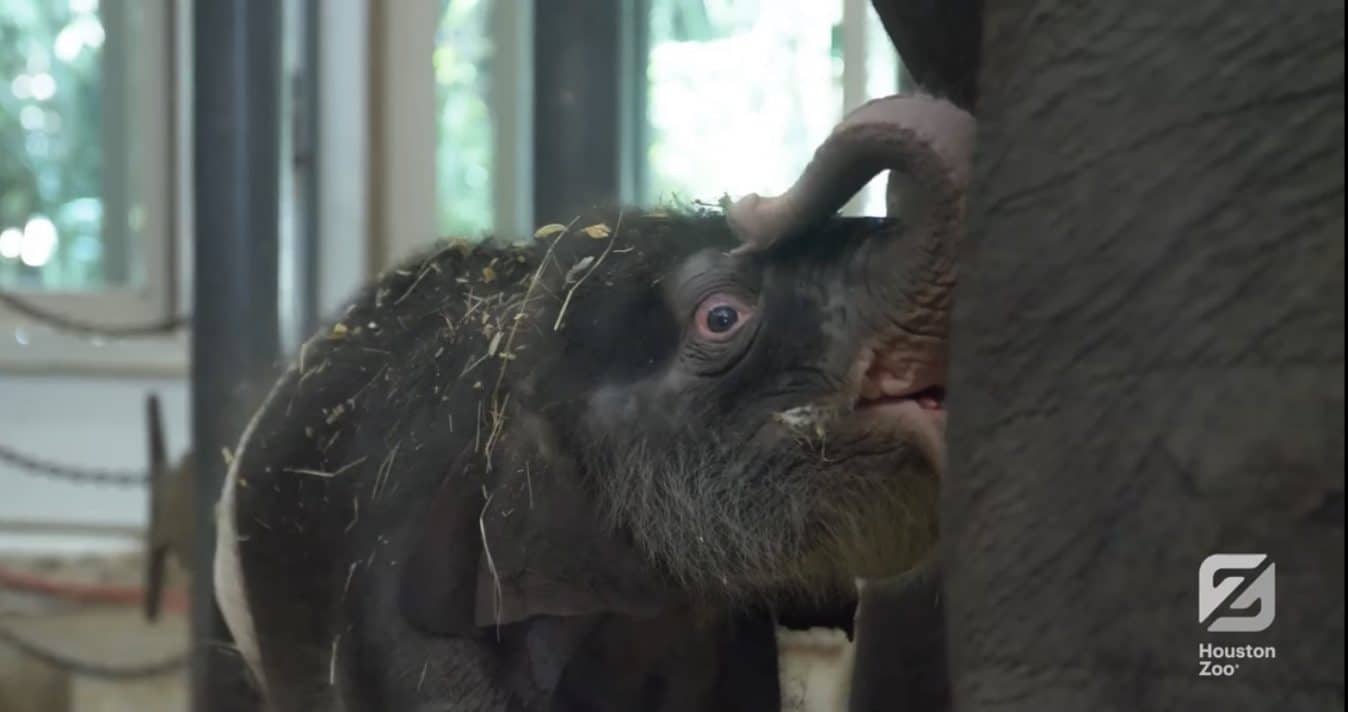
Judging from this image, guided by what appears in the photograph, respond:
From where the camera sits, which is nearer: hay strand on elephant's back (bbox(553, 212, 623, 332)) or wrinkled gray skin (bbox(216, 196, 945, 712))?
wrinkled gray skin (bbox(216, 196, 945, 712))

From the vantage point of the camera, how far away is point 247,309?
92.1 inches

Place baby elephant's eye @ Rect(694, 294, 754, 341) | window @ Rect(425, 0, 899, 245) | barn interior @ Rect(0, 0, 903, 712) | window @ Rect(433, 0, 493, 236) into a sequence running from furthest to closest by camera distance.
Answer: window @ Rect(433, 0, 493, 236)
barn interior @ Rect(0, 0, 903, 712)
window @ Rect(425, 0, 899, 245)
baby elephant's eye @ Rect(694, 294, 754, 341)

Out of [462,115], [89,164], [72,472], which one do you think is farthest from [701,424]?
[89,164]

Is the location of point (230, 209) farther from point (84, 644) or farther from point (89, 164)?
point (84, 644)

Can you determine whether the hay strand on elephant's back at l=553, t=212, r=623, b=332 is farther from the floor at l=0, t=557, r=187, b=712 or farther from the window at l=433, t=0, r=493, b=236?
the floor at l=0, t=557, r=187, b=712

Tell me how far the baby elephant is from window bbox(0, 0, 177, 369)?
1833 millimetres

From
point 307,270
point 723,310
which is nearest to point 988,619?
point 723,310

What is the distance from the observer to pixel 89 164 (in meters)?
3.35

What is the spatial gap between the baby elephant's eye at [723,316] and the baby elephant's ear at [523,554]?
0.58 feet

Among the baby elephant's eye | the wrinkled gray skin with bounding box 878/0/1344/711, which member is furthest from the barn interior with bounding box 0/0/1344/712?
the baby elephant's eye

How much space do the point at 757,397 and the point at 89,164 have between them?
8.09 feet

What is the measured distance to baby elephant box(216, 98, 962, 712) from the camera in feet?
4.01

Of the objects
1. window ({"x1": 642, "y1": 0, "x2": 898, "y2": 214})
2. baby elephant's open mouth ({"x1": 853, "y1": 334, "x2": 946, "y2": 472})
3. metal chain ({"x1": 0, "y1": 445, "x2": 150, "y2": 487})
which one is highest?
window ({"x1": 642, "y1": 0, "x2": 898, "y2": 214})

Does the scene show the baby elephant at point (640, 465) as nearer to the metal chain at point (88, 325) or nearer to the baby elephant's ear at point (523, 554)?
the baby elephant's ear at point (523, 554)
